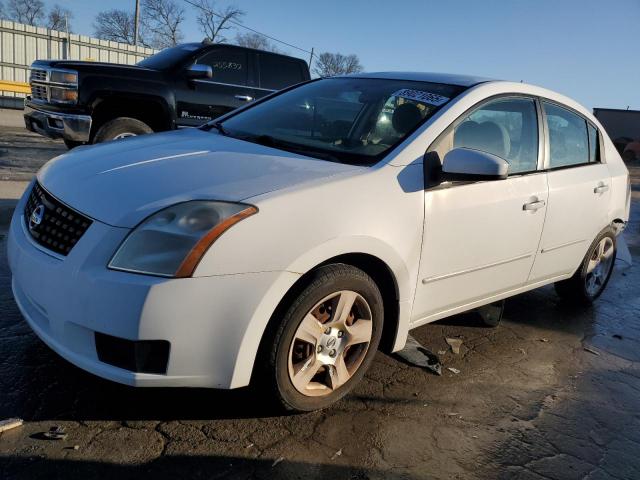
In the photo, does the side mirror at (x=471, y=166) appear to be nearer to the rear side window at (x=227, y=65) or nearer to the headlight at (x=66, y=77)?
the headlight at (x=66, y=77)

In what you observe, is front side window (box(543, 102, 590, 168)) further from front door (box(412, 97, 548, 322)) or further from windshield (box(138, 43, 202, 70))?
windshield (box(138, 43, 202, 70))

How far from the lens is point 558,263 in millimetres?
3949

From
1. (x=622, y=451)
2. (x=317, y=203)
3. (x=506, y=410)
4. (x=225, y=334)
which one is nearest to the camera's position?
(x=225, y=334)

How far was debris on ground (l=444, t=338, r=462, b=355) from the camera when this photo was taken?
3557 millimetres

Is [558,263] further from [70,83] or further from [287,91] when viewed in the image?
[70,83]

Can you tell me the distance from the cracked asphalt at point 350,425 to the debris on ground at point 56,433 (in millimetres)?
30

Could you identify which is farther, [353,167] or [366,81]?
[366,81]

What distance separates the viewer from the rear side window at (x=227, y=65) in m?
7.74

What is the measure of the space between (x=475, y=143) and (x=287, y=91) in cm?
150

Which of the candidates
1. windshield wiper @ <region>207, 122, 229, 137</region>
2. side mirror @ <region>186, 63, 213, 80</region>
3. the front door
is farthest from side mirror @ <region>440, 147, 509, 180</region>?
side mirror @ <region>186, 63, 213, 80</region>

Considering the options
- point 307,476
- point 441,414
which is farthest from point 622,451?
point 307,476

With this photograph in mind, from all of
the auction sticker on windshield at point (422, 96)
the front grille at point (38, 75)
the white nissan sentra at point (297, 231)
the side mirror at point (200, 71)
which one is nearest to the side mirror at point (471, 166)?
the white nissan sentra at point (297, 231)

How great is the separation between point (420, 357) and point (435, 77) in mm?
1781

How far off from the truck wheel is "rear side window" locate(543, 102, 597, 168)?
4.87 m
